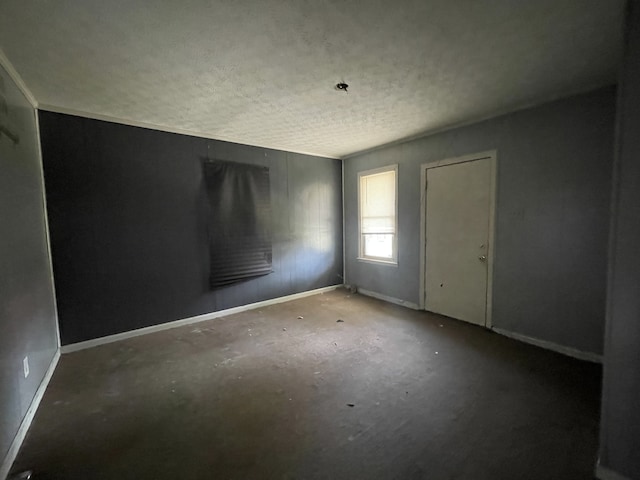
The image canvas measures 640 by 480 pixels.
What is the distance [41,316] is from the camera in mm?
2361

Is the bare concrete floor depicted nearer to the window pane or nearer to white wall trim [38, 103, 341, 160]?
the window pane

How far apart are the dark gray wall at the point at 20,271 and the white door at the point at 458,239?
418cm

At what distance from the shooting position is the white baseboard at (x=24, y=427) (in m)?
1.49

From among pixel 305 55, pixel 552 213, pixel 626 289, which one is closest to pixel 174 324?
pixel 305 55

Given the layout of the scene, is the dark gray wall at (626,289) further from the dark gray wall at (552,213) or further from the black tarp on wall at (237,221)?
the black tarp on wall at (237,221)

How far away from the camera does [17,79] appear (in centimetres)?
218

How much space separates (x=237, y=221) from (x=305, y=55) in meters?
2.56

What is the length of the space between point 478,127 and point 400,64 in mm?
1794

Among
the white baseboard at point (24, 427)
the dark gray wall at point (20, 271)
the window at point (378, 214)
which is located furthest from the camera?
the window at point (378, 214)

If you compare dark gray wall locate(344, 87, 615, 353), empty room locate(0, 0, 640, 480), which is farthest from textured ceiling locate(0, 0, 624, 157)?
dark gray wall locate(344, 87, 615, 353)

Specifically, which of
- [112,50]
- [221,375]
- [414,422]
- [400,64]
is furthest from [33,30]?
[414,422]

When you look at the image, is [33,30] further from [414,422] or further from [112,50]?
[414,422]

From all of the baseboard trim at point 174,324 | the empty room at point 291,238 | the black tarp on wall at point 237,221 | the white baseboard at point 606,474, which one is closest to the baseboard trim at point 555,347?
the empty room at point 291,238

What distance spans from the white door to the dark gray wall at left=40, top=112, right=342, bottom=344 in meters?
2.45
